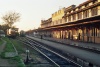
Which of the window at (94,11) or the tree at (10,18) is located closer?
the window at (94,11)

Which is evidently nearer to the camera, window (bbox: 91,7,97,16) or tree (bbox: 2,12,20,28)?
window (bbox: 91,7,97,16)

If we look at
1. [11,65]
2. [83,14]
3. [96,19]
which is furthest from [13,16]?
[11,65]

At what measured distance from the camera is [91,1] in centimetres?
4534

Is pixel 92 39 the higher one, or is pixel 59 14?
pixel 59 14

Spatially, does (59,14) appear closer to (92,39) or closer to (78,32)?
(78,32)

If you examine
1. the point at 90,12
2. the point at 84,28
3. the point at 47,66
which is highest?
the point at 90,12

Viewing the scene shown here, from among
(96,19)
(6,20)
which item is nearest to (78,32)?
(96,19)

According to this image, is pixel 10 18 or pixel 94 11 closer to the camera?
pixel 94 11

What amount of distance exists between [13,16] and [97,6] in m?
73.4

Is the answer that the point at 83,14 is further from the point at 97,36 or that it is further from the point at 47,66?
the point at 47,66

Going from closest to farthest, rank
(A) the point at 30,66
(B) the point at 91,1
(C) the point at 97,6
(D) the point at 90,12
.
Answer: (A) the point at 30,66, (C) the point at 97,6, (D) the point at 90,12, (B) the point at 91,1

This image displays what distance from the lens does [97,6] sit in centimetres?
3856

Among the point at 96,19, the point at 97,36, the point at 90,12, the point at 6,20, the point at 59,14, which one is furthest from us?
the point at 6,20

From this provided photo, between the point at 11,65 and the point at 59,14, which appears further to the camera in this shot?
the point at 59,14
